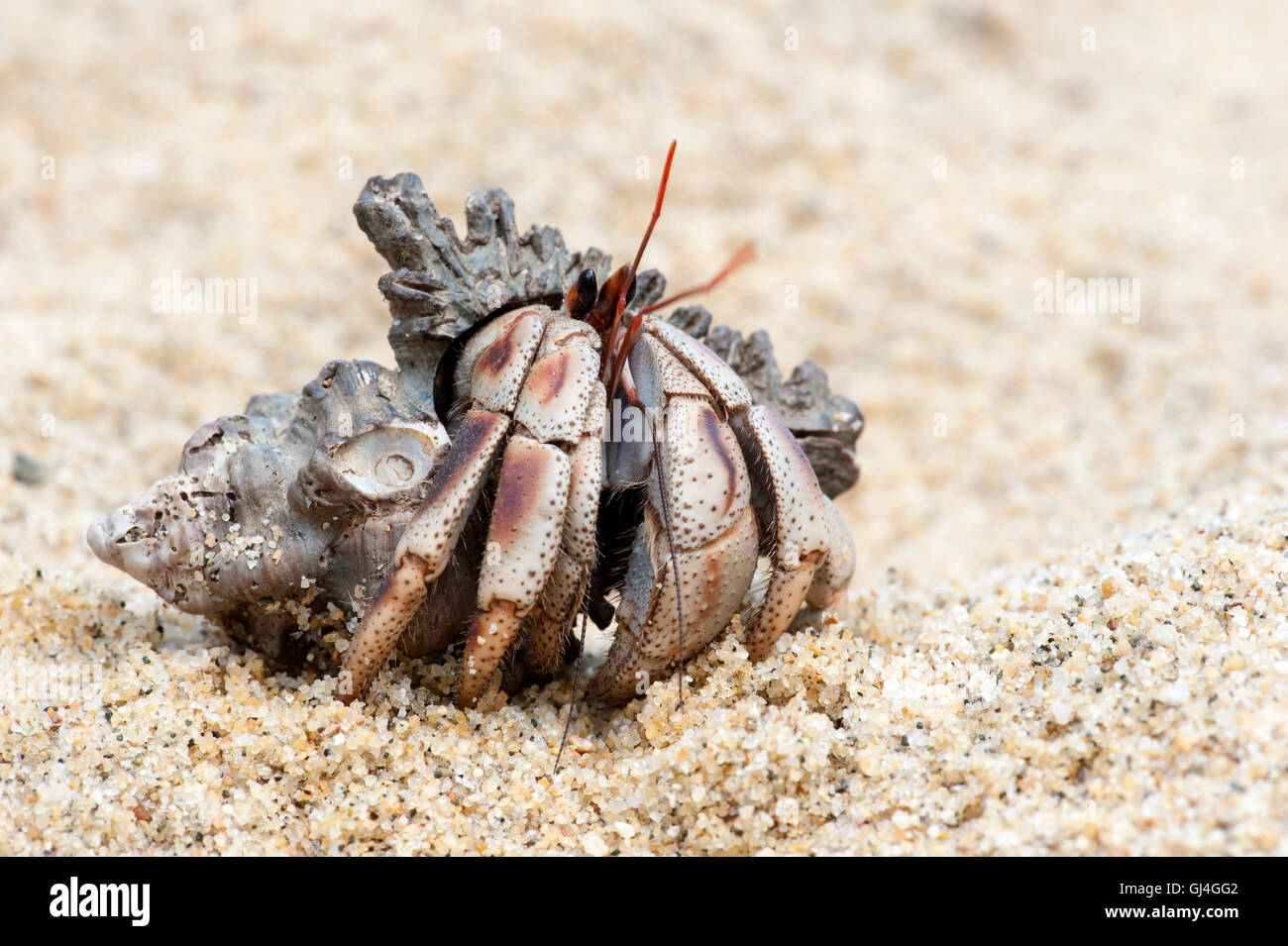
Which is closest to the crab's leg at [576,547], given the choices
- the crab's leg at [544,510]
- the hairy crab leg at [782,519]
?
the crab's leg at [544,510]

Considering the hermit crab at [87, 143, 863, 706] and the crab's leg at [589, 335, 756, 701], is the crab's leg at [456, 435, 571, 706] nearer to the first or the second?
the hermit crab at [87, 143, 863, 706]

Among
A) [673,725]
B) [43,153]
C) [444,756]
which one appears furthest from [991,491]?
[43,153]

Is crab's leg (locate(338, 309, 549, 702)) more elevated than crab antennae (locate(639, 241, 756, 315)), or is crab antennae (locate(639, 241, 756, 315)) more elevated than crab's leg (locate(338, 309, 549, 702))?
crab antennae (locate(639, 241, 756, 315))

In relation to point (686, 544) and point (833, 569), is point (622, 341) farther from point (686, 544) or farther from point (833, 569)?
point (833, 569)

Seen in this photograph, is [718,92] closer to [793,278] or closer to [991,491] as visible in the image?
[793,278]

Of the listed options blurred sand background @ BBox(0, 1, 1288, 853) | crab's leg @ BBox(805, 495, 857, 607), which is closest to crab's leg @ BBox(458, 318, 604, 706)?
blurred sand background @ BBox(0, 1, 1288, 853)

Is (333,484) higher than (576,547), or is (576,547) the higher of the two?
(333,484)

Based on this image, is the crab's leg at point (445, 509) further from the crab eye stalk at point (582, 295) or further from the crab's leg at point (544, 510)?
the crab eye stalk at point (582, 295)

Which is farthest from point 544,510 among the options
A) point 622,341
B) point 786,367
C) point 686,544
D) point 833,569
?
point 786,367
